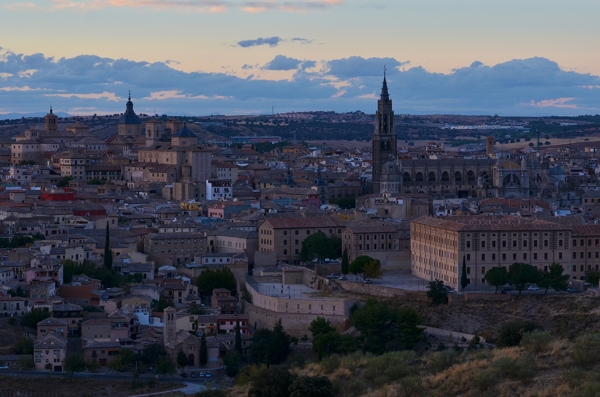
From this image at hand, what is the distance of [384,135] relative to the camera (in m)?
100

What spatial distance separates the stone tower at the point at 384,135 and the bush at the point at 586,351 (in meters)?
63.2

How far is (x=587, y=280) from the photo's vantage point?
53.9 metres

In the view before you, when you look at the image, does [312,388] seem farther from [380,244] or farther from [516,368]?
[380,244]

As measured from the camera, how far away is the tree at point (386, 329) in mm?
48781

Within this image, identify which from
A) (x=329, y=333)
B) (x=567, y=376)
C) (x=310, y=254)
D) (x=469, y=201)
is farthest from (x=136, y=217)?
(x=567, y=376)

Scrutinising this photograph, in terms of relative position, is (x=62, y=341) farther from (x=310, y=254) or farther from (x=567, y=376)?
(x=567, y=376)

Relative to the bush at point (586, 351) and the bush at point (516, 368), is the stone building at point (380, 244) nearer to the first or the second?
the bush at point (586, 351)

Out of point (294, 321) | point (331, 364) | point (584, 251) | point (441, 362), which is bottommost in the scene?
point (294, 321)

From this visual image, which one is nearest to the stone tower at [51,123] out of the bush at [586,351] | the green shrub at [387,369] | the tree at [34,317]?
the tree at [34,317]

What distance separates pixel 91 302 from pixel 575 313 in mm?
16883

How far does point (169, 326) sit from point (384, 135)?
51053mm

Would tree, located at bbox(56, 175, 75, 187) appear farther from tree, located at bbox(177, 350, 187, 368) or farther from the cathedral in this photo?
tree, located at bbox(177, 350, 187, 368)

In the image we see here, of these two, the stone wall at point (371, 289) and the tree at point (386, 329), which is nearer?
the tree at point (386, 329)

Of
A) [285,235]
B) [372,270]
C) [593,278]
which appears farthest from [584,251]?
[285,235]
